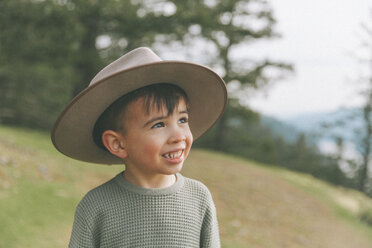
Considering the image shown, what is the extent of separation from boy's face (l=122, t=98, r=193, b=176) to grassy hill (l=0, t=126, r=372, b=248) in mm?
2795

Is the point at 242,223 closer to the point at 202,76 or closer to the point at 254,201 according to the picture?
the point at 254,201

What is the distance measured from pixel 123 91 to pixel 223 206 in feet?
17.5

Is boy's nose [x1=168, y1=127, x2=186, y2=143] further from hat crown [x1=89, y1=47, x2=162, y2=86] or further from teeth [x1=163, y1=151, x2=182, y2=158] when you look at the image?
hat crown [x1=89, y1=47, x2=162, y2=86]

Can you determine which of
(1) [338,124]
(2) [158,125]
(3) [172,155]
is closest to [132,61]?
(2) [158,125]

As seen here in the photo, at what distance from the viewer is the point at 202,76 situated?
4.98 feet

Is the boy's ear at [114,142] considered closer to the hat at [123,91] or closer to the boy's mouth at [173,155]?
A: the hat at [123,91]

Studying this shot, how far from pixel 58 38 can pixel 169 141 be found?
1037cm

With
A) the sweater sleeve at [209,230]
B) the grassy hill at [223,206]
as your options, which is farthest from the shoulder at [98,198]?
the grassy hill at [223,206]

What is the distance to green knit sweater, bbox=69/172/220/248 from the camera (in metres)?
1.46

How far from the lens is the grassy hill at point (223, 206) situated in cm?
416

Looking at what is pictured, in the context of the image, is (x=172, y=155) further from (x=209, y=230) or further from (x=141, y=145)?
(x=209, y=230)

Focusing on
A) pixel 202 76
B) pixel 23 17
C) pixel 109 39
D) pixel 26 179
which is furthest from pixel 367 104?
pixel 202 76

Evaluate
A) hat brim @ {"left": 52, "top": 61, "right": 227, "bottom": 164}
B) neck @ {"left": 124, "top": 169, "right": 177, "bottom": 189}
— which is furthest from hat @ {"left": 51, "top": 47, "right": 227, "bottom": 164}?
neck @ {"left": 124, "top": 169, "right": 177, "bottom": 189}

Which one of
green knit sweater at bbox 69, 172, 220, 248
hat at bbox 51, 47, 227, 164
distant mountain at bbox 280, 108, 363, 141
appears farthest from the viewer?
distant mountain at bbox 280, 108, 363, 141
